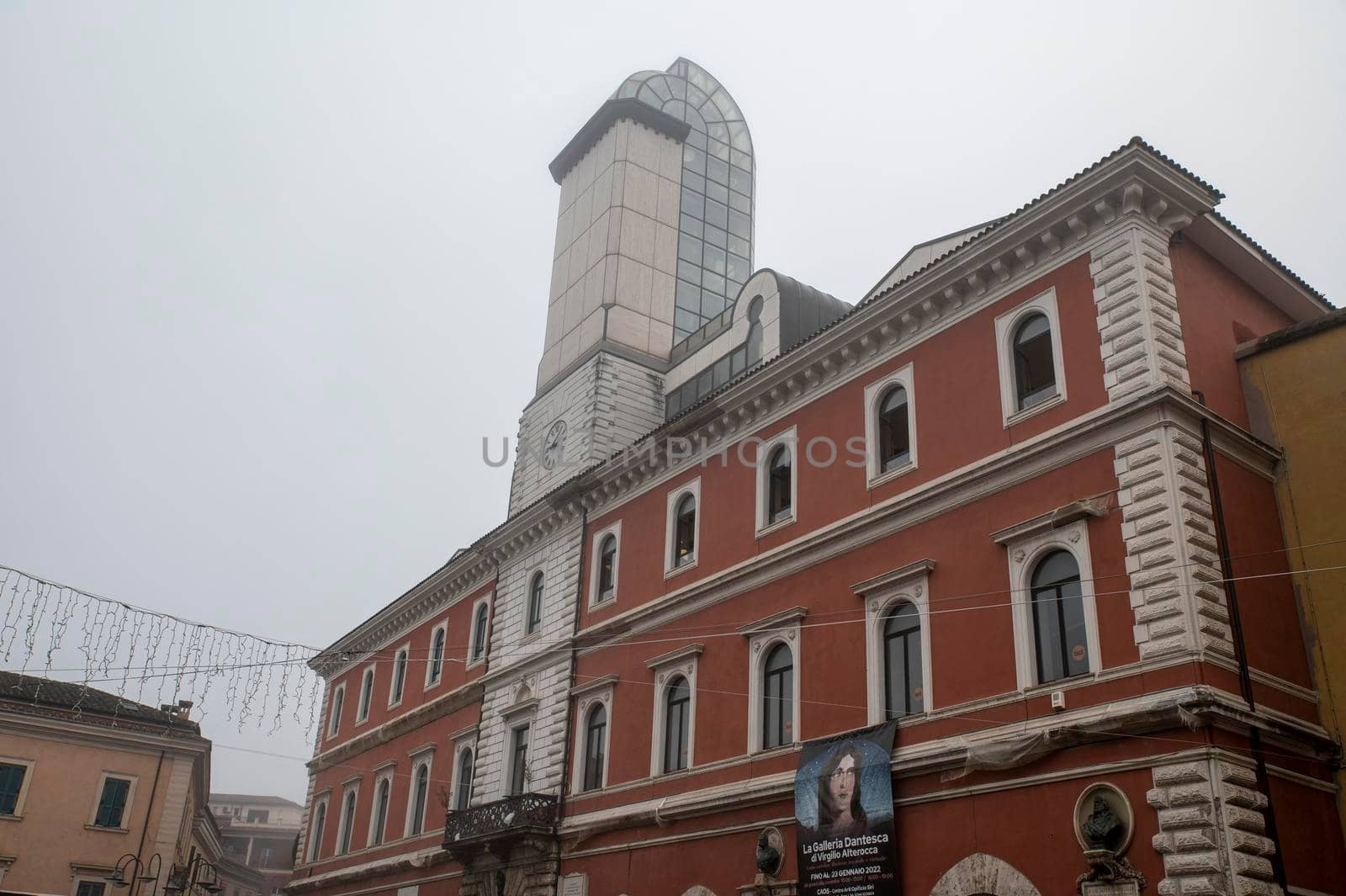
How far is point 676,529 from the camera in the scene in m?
24.5

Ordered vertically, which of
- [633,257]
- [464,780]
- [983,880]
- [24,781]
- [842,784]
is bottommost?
[983,880]

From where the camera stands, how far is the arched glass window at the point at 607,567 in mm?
26203

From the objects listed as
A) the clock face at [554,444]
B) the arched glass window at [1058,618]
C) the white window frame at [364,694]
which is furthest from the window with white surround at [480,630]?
the arched glass window at [1058,618]

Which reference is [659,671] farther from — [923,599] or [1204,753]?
[1204,753]

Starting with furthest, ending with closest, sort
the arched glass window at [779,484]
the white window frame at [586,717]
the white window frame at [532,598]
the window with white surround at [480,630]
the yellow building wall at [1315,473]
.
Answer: the window with white surround at [480,630] < the white window frame at [532,598] < the white window frame at [586,717] < the arched glass window at [779,484] < the yellow building wall at [1315,473]

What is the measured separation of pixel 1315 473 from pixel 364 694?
29.9 metres

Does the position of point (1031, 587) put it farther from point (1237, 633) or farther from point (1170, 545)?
point (1237, 633)

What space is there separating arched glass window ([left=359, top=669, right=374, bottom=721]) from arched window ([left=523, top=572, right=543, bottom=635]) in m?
11.3

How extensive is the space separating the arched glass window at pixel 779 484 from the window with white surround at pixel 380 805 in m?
17.2

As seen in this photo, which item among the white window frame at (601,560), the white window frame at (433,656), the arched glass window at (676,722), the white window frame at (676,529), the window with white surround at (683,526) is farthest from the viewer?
the white window frame at (433,656)

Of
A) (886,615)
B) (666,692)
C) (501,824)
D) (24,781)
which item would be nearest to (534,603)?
(501,824)

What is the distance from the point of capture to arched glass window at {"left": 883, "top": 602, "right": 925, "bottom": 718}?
17500 millimetres

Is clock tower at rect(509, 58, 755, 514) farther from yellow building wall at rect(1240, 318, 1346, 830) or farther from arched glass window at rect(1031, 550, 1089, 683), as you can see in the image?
yellow building wall at rect(1240, 318, 1346, 830)

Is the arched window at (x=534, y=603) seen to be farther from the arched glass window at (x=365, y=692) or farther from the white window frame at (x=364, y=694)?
the arched glass window at (x=365, y=692)
